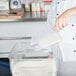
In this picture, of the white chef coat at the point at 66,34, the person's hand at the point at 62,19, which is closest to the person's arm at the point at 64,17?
the person's hand at the point at 62,19

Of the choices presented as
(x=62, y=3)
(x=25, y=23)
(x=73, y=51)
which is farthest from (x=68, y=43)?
(x=25, y=23)

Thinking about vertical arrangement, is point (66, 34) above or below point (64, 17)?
below

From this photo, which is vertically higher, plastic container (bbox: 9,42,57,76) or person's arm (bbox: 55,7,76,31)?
person's arm (bbox: 55,7,76,31)

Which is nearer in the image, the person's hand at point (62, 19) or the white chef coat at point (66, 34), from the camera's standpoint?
the person's hand at point (62, 19)

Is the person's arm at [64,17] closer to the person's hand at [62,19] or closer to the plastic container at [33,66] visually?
the person's hand at [62,19]

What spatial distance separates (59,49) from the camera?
94 centimetres

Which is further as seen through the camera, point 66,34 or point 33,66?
point 66,34

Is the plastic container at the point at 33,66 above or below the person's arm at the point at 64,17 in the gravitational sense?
below

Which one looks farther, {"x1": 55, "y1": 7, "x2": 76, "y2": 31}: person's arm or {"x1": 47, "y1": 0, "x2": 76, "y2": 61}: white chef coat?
{"x1": 47, "y1": 0, "x2": 76, "y2": 61}: white chef coat

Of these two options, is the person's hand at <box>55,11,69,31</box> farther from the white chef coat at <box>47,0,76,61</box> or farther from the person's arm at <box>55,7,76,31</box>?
the white chef coat at <box>47,0,76,61</box>

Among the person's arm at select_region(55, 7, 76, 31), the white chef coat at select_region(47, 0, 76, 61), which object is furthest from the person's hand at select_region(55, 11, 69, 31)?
the white chef coat at select_region(47, 0, 76, 61)

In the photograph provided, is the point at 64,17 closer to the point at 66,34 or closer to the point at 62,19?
the point at 62,19

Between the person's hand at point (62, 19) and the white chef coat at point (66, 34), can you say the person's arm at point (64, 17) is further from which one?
the white chef coat at point (66, 34)

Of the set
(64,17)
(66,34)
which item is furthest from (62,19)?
(66,34)
